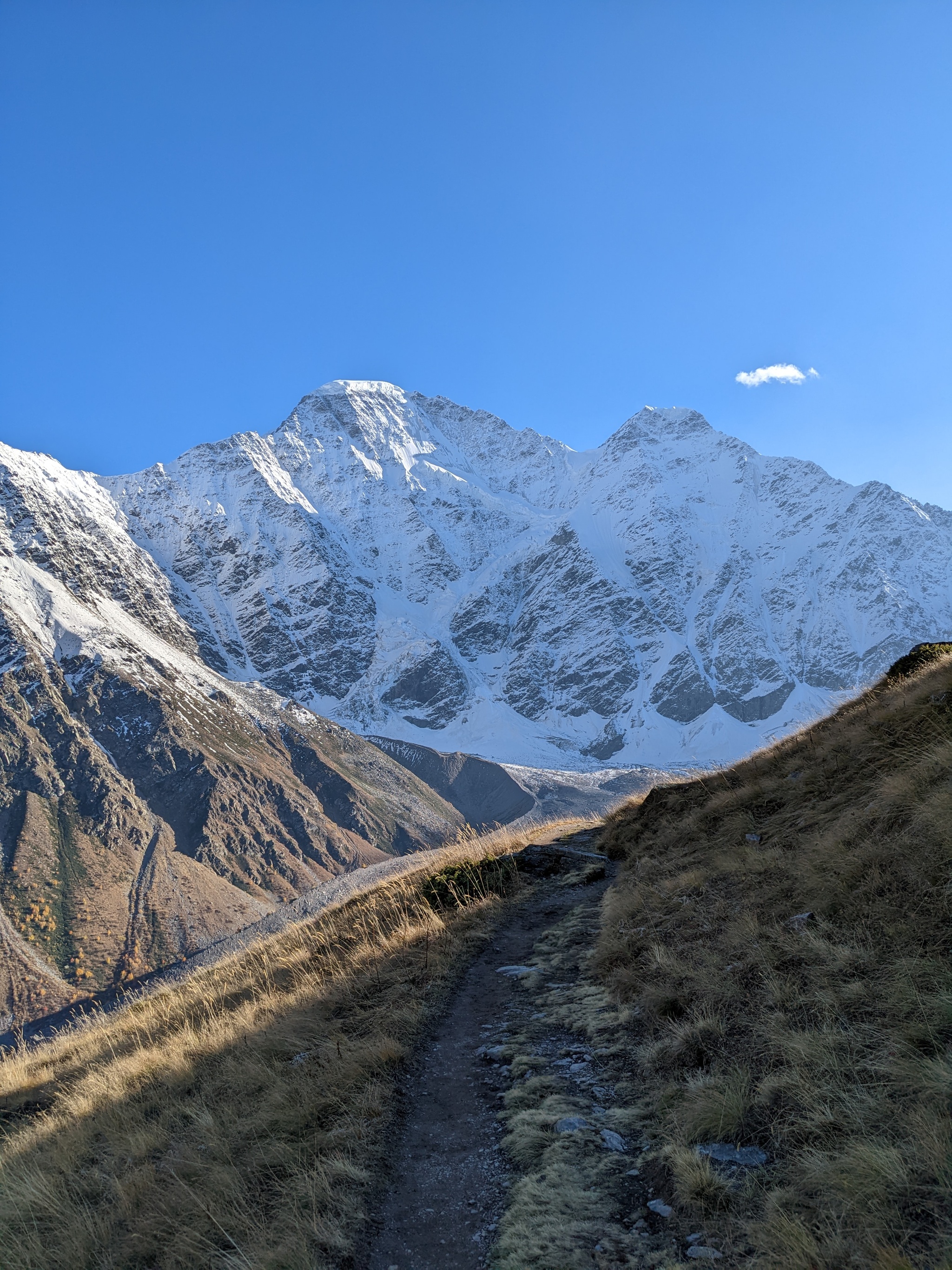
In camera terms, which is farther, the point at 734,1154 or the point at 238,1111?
the point at 238,1111

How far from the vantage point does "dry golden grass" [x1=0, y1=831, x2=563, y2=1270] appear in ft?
15.5

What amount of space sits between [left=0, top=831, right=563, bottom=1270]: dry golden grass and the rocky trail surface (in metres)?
0.25

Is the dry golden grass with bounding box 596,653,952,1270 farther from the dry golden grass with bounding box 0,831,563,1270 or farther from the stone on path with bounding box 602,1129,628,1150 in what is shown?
the dry golden grass with bounding box 0,831,563,1270

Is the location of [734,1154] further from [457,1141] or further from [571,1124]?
[457,1141]

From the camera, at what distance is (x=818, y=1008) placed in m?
4.91

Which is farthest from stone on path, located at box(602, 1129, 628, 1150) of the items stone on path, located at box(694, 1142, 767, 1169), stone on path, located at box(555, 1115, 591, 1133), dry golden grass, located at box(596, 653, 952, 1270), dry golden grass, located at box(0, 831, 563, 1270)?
dry golden grass, located at box(0, 831, 563, 1270)

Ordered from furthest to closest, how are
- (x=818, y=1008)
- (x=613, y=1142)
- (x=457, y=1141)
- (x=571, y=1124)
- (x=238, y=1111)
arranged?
(x=238, y=1111) → (x=457, y=1141) → (x=571, y=1124) → (x=818, y=1008) → (x=613, y=1142)

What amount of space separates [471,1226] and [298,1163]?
162cm

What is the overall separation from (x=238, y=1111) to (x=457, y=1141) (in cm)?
256

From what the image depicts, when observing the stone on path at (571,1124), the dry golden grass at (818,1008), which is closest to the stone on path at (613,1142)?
the stone on path at (571,1124)

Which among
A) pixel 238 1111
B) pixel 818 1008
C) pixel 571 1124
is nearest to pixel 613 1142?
pixel 571 1124

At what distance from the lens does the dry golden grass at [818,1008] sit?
3330 mm

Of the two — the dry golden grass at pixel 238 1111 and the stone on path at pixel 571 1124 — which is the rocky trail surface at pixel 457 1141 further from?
the stone on path at pixel 571 1124

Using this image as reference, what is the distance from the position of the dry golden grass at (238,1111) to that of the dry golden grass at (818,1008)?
240cm
